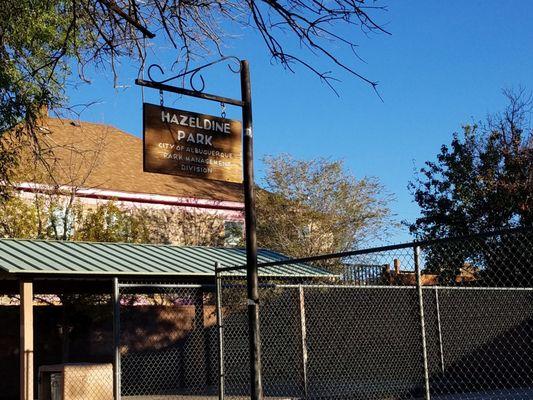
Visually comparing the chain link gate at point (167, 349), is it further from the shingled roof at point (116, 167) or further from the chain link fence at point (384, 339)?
the shingled roof at point (116, 167)

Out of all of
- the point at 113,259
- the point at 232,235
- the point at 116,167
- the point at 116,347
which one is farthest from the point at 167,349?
the point at 116,167

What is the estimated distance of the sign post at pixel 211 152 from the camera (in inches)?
329

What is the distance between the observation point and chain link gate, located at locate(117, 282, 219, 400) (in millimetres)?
16641

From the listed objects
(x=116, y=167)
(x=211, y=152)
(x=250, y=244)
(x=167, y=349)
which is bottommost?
(x=167, y=349)

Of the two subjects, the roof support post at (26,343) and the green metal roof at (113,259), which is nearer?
the roof support post at (26,343)

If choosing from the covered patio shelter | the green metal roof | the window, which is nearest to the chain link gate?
the covered patio shelter

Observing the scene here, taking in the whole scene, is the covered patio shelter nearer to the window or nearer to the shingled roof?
the shingled roof

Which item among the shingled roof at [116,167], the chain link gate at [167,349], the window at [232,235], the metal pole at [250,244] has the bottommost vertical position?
the chain link gate at [167,349]

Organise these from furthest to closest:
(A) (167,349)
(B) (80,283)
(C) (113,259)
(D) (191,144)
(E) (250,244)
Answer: (A) (167,349)
(B) (80,283)
(C) (113,259)
(D) (191,144)
(E) (250,244)

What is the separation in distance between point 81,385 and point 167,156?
5447 mm

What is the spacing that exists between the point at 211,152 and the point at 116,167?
17155 millimetres

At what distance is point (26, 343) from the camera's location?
12.6 meters

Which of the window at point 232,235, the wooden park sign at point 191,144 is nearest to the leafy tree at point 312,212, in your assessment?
the window at point 232,235

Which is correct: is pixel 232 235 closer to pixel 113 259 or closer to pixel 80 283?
pixel 80 283
